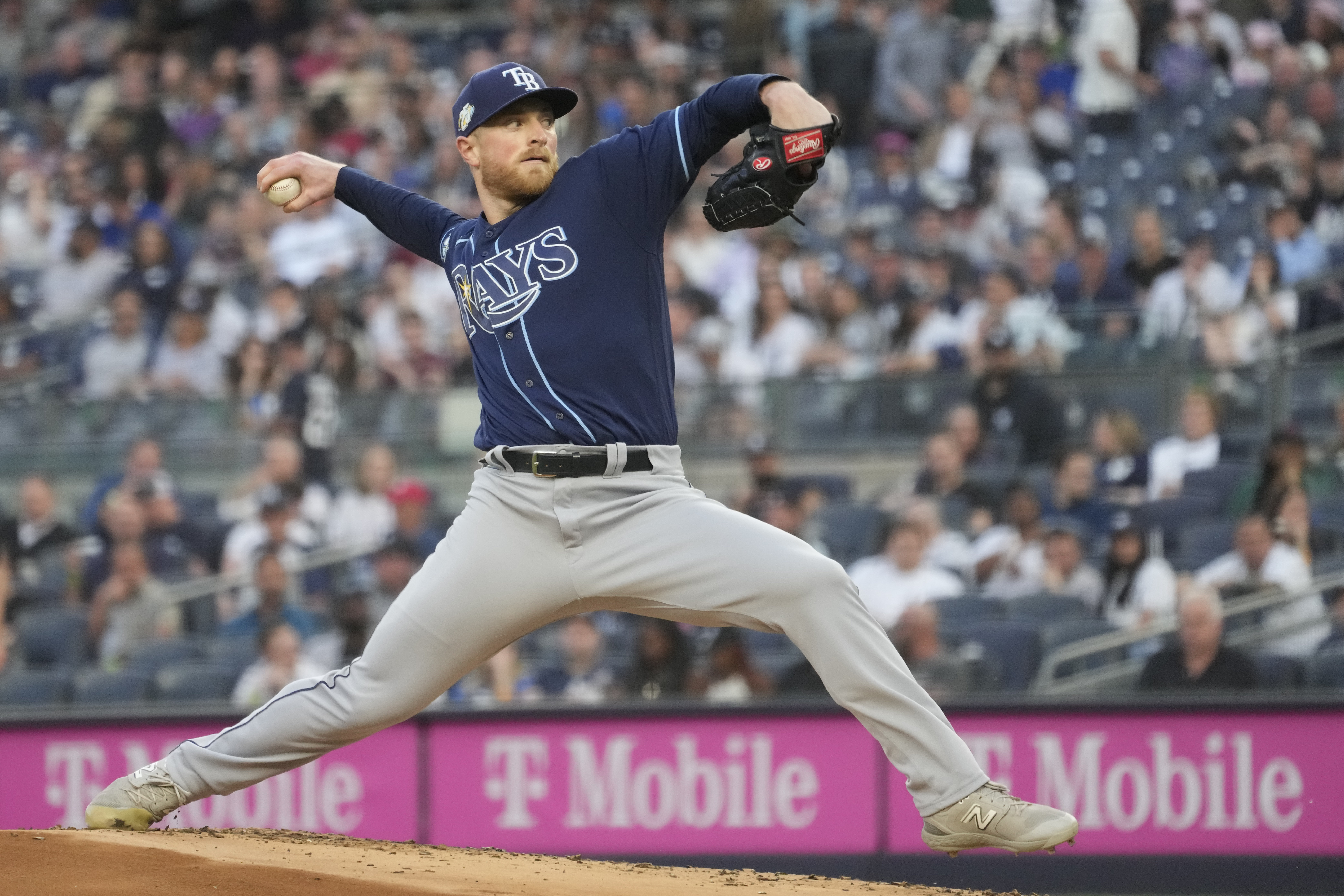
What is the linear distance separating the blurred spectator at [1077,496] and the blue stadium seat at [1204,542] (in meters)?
0.41

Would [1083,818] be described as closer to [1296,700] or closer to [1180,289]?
[1296,700]

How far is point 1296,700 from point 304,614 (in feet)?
15.8

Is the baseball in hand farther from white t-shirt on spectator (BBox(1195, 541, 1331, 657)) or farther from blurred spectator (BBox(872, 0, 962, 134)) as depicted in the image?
blurred spectator (BBox(872, 0, 962, 134))

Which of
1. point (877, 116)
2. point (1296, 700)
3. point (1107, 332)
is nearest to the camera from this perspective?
point (1296, 700)

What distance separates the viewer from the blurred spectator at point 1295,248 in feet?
32.4

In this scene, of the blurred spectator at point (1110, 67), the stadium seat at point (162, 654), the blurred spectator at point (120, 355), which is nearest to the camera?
the stadium seat at point (162, 654)

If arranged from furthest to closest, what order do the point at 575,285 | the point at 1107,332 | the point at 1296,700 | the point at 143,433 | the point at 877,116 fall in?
the point at 877,116 < the point at 143,433 < the point at 1107,332 < the point at 1296,700 < the point at 575,285

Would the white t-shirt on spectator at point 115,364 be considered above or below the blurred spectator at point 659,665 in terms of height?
above

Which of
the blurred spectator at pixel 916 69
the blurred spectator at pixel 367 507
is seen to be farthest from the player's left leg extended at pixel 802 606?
the blurred spectator at pixel 916 69

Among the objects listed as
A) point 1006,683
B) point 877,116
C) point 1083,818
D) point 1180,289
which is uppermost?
point 877,116

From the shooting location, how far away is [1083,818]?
7355mm

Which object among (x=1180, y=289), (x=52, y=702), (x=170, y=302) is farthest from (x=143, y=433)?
(x=1180, y=289)

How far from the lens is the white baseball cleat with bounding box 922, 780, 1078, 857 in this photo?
4066 millimetres

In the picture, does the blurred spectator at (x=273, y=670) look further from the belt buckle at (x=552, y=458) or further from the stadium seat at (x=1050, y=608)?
the belt buckle at (x=552, y=458)
